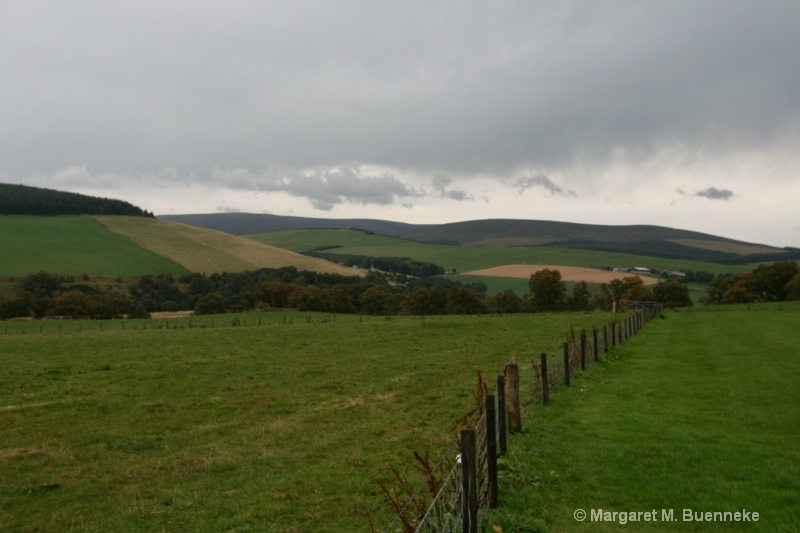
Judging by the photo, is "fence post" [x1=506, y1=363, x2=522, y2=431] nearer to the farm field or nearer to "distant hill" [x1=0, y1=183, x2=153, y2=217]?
the farm field

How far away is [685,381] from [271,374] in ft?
53.6

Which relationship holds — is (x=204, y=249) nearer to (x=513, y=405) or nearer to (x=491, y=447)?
(x=513, y=405)

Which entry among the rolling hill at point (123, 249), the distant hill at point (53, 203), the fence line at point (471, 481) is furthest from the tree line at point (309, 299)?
the fence line at point (471, 481)

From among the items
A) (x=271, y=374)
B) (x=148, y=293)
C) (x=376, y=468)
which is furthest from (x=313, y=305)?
(x=376, y=468)

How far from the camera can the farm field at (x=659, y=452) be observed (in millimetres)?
8758

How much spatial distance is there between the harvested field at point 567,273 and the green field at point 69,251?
68450 mm

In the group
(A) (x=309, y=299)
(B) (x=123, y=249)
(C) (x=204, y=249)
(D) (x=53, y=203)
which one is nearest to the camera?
(A) (x=309, y=299)

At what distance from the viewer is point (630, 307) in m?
75.9

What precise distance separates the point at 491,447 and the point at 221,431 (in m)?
10.00

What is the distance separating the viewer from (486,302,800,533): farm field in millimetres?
8758

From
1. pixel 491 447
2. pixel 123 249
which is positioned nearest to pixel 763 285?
pixel 491 447

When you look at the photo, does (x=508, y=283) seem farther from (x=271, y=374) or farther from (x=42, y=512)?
(x=42, y=512)

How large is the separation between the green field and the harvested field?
225 feet

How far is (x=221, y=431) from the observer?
1641 cm
